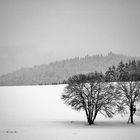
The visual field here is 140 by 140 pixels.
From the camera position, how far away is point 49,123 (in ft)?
149

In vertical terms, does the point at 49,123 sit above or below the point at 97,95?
below

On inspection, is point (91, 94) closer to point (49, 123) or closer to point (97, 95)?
point (97, 95)

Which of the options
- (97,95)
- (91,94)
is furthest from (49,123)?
(97,95)

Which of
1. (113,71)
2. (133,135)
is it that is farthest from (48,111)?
(113,71)

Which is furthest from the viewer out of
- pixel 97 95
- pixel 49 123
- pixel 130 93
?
pixel 49 123

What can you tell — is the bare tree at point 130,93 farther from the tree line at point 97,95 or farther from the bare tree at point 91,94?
the bare tree at point 91,94

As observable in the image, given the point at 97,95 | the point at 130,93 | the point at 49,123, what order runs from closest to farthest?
the point at 97,95 < the point at 130,93 < the point at 49,123

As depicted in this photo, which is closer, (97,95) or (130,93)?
(97,95)

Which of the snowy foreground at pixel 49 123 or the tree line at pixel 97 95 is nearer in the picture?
the snowy foreground at pixel 49 123

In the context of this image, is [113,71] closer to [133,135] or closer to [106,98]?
[106,98]

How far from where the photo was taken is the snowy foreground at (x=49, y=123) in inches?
1270

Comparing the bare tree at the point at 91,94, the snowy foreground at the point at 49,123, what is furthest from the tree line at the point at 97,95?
the snowy foreground at the point at 49,123

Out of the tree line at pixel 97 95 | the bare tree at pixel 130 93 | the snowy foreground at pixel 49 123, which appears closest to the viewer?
the snowy foreground at pixel 49 123

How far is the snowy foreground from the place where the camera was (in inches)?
1270
